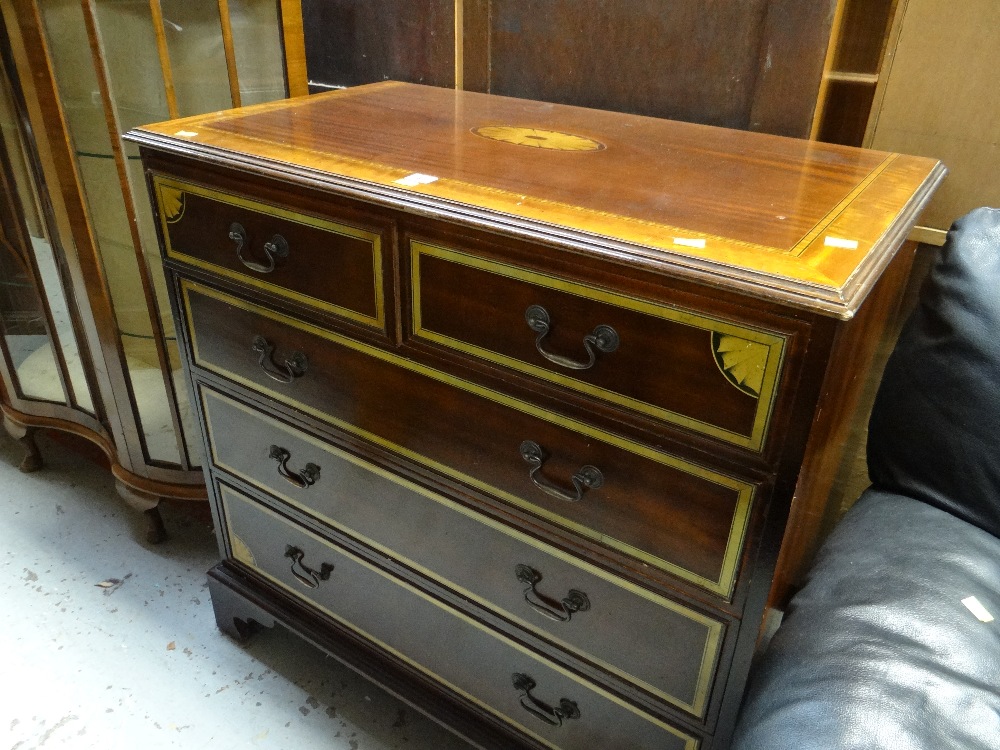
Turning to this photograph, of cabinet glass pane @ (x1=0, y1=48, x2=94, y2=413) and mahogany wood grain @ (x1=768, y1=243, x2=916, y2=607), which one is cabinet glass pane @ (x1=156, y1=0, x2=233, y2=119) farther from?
A: mahogany wood grain @ (x1=768, y1=243, x2=916, y2=607)

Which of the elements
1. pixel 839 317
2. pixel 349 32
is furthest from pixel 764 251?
pixel 349 32

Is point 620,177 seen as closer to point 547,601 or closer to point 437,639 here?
point 547,601

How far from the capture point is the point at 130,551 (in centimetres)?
167

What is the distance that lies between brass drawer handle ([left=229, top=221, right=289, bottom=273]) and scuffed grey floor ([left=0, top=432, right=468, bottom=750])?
2.67 feet

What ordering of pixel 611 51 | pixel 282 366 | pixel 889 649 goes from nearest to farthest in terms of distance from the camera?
pixel 889 649, pixel 282 366, pixel 611 51

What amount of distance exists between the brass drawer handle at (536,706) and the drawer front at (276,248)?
527 mm

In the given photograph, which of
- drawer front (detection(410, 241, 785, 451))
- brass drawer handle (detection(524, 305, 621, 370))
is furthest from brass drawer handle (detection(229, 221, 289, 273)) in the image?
brass drawer handle (detection(524, 305, 621, 370))

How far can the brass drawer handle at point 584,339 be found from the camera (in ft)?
2.40

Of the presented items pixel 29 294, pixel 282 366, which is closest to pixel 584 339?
pixel 282 366

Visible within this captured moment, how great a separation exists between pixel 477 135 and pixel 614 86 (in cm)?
32

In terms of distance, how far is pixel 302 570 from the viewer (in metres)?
1.26

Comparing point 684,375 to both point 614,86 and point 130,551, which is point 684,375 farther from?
point 130,551

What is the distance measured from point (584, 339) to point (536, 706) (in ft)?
1.87

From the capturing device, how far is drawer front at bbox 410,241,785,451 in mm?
675
